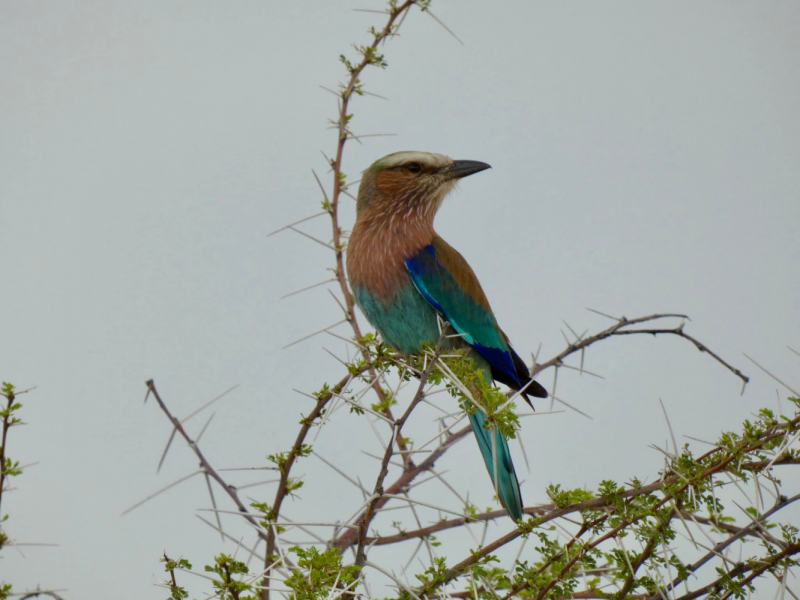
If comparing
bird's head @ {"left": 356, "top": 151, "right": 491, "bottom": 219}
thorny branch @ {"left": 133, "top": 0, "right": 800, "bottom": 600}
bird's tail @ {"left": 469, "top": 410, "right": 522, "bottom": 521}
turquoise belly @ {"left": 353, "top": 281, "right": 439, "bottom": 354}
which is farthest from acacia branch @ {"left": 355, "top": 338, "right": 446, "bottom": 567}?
bird's head @ {"left": 356, "top": 151, "right": 491, "bottom": 219}

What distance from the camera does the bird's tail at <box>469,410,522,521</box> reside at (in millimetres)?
2676

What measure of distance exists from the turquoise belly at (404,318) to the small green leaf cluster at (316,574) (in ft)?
4.14

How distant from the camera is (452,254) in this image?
3328 millimetres

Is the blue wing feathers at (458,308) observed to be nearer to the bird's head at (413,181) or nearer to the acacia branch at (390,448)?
the bird's head at (413,181)

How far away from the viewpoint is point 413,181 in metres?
3.50

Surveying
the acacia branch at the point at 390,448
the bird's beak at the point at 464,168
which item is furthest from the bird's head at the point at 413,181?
the acacia branch at the point at 390,448

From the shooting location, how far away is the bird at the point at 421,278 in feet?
9.90

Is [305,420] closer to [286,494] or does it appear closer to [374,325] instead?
[286,494]

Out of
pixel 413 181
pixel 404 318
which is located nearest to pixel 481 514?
pixel 404 318

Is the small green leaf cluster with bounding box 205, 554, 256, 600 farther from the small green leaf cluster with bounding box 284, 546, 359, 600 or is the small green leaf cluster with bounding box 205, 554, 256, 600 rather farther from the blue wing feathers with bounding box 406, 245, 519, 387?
the blue wing feathers with bounding box 406, 245, 519, 387

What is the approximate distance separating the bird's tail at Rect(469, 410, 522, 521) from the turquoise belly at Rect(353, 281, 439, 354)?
15.1 inches

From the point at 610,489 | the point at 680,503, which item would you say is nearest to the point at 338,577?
the point at 610,489

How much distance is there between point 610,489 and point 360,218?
189cm

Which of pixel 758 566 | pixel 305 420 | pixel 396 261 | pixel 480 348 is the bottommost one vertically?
pixel 758 566
